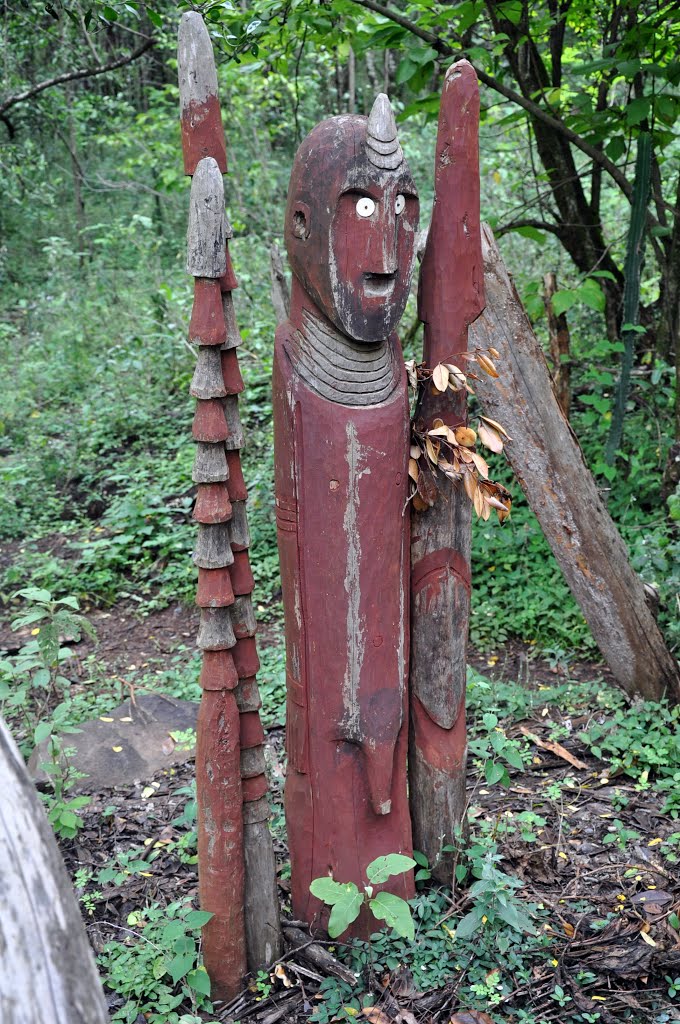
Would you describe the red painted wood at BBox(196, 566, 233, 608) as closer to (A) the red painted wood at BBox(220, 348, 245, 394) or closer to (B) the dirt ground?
(A) the red painted wood at BBox(220, 348, 245, 394)

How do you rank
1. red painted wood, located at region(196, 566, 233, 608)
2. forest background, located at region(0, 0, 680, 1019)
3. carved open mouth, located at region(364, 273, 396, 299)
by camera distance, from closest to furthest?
carved open mouth, located at region(364, 273, 396, 299)
red painted wood, located at region(196, 566, 233, 608)
forest background, located at region(0, 0, 680, 1019)

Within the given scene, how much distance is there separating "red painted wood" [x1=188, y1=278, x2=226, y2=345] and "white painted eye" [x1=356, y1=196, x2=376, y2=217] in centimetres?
42

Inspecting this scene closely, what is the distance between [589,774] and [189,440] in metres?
4.28

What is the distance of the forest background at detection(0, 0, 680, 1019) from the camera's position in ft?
13.8

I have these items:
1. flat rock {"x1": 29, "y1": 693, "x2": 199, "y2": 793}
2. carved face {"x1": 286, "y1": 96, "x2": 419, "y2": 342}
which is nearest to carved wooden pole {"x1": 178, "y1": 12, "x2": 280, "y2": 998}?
carved face {"x1": 286, "y1": 96, "x2": 419, "y2": 342}

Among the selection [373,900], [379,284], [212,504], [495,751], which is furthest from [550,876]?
[379,284]

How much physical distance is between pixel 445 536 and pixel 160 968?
5.07 feet

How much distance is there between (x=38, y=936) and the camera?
1.14 meters

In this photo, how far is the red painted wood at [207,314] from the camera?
2.30 m

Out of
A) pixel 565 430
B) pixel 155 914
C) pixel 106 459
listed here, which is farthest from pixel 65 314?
pixel 155 914

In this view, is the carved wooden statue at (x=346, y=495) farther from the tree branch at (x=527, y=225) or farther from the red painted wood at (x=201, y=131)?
the tree branch at (x=527, y=225)

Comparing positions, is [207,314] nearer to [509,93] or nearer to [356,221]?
[356,221]

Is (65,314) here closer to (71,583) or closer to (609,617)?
(71,583)

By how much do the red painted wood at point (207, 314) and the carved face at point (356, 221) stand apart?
261 millimetres
